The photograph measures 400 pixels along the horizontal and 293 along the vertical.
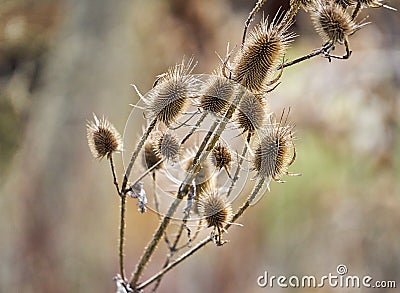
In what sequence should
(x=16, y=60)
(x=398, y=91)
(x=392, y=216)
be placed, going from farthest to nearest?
(x=16, y=60) → (x=398, y=91) → (x=392, y=216)

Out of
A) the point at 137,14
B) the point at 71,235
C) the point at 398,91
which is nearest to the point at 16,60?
the point at 137,14

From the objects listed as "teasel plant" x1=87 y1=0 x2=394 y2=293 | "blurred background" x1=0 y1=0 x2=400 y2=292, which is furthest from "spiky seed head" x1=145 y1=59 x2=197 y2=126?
"blurred background" x1=0 y1=0 x2=400 y2=292

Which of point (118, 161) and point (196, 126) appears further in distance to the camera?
point (118, 161)

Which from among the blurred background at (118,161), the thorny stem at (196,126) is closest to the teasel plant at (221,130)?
the thorny stem at (196,126)

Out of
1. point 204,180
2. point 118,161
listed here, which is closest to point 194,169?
point 204,180

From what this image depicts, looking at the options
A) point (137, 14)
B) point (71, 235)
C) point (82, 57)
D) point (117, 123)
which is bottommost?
point (71, 235)

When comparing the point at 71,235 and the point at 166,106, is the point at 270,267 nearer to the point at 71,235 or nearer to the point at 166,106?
the point at 71,235

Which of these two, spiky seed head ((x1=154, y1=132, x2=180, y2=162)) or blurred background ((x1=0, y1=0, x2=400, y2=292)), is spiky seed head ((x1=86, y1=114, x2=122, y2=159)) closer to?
spiky seed head ((x1=154, y1=132, x2=180, y2=162))

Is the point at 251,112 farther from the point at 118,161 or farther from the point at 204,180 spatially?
the point at 118,161
